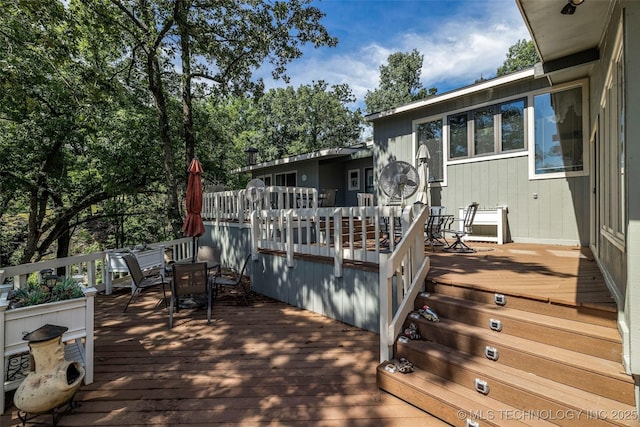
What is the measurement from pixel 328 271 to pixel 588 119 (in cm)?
543

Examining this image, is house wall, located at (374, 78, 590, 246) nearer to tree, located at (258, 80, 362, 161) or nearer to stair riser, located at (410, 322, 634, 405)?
stair riser, located at (410, 322, 634, 405)

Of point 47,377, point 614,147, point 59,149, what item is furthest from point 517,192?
point 59,149

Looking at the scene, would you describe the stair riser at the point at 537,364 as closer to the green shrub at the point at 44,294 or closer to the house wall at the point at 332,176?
the green shrub at the point at 44,294

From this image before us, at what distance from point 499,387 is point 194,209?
17.3 ft

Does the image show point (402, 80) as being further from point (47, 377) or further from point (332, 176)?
point (47, 377)

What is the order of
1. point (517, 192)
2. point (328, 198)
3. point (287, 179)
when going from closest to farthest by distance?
point (517, 192)
point (328, 198)
point (287, 179)

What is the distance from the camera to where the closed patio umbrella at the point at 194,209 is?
5.70m

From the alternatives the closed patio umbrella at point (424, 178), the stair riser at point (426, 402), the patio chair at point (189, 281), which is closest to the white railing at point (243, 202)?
the patio chair at point (189, 281)

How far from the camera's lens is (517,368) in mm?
2381

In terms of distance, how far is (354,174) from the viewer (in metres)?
12.0

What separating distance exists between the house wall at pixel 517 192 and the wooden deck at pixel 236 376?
4688 millimetres

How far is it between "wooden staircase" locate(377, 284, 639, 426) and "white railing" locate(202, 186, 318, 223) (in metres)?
4.79

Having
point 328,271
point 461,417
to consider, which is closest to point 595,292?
point 461,417

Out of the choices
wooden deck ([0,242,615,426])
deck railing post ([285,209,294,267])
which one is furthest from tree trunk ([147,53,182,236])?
deck railing post ([285,209,294,267])
